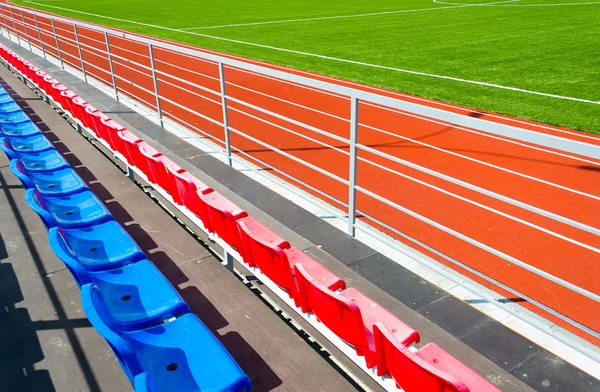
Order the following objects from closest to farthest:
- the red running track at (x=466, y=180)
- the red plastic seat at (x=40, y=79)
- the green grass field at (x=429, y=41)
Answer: the red running track at (x=466, y=180), the red plastic seat at (x=40, y=79), the green grass field at (x=429, y=41)

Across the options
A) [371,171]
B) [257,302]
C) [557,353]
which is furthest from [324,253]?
[371,171]

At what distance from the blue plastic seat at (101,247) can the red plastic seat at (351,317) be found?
5.12 ft

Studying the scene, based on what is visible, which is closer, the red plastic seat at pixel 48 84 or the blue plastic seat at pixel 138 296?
the blue plastic seat at pixel 138 296

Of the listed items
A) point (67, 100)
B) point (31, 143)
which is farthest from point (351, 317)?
point (67, 100)

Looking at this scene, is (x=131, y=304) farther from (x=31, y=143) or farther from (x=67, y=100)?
(x=67, y=100)

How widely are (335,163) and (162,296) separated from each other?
495cm

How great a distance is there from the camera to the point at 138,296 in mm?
3457

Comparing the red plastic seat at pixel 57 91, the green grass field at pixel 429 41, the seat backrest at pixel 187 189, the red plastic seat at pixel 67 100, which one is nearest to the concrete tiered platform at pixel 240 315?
the seat backrest at pixel 187 189

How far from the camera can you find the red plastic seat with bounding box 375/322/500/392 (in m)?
2.06

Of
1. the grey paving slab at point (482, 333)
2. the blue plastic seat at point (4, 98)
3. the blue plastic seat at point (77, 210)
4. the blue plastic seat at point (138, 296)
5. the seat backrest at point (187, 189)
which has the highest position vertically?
the seat backrest at point (187, 189)

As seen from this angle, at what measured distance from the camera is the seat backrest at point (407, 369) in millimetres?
2041

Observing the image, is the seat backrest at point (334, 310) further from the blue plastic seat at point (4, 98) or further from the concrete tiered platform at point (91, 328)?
the blue plastic seat at point (4, 98)

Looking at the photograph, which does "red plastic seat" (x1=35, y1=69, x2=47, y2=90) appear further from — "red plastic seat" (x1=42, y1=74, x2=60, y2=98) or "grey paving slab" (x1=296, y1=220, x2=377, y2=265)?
"grey paving slab" (x1=296, y1=220, x2=377, y2=265)

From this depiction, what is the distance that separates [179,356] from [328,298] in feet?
3.08
